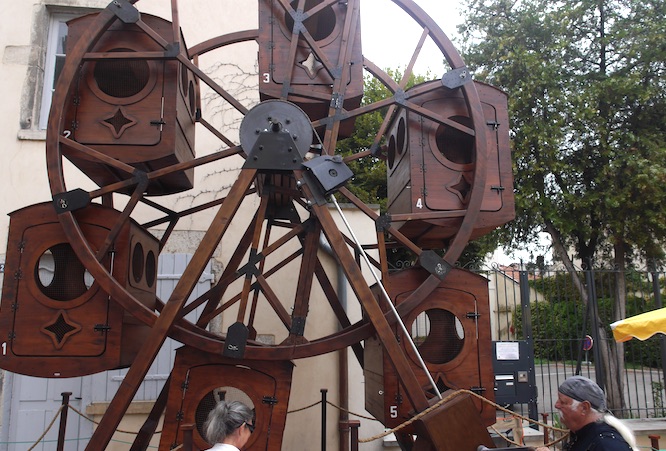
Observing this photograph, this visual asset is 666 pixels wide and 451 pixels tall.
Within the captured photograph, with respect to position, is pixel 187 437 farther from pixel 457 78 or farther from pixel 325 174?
pixel 457 78

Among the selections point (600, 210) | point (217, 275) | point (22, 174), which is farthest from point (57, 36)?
point (600, 210)

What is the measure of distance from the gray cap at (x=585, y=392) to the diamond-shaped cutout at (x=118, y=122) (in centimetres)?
337

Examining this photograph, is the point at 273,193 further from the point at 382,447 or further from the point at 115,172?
the point at 382,447

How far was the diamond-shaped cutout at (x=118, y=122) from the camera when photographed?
4.11m

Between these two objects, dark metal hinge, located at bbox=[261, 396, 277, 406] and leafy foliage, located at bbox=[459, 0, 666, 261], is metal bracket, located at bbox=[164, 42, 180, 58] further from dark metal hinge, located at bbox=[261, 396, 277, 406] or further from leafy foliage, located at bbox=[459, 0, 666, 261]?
leafy foliage, located at bbox=[459, 0, 666, 261]

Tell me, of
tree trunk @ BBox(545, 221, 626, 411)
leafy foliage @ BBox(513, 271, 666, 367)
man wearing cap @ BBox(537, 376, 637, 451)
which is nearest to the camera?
man wearing cap @ BBox(537, 376, 637, 451)

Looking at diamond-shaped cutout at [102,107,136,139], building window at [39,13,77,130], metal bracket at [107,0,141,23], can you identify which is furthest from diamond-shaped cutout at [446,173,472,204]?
building window at [39,13,77,130]

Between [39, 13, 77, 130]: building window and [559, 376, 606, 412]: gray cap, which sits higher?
[39, 13, 77, 130]: building window

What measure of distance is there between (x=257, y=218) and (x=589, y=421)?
8.48ft

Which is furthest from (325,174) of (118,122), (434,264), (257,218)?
(118,122)

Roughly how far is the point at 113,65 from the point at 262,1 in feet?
4.23

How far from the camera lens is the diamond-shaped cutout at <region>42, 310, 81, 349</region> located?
12.6ft

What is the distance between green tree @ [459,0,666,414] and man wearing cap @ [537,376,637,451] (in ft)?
24.8

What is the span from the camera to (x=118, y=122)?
4.16 meters
